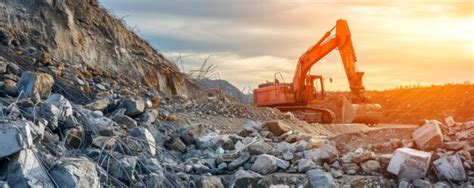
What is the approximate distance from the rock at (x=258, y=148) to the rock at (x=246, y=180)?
0.80 m

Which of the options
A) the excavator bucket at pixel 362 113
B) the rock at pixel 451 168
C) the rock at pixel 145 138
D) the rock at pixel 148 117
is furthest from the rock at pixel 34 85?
the excavator bucket at pixel 362 113

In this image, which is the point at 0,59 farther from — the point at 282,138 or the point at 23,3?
the point at 282,138

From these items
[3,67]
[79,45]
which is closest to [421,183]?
[3,67]

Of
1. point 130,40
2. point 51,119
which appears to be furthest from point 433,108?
point 51,119

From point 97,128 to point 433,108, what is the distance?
1953cm

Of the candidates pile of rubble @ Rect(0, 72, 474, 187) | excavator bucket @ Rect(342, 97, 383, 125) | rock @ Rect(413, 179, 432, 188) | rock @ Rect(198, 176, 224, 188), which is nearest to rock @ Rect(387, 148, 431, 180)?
pile of rubble @ Rect(0, 72, 474, 187)

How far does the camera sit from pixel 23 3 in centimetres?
1349

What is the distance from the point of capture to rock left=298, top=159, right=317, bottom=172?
295 inches

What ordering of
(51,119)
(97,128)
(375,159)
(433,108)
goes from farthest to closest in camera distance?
(433,108) → (375,159) → (97,128) → (51,119)

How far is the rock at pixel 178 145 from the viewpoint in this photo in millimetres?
8227

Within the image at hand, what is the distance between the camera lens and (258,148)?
26.1 ft

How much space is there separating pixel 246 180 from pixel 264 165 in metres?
0.57

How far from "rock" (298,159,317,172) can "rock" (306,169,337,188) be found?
0.83 feet

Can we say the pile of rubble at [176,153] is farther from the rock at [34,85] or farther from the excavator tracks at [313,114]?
the excavator tracks at [313,114]
